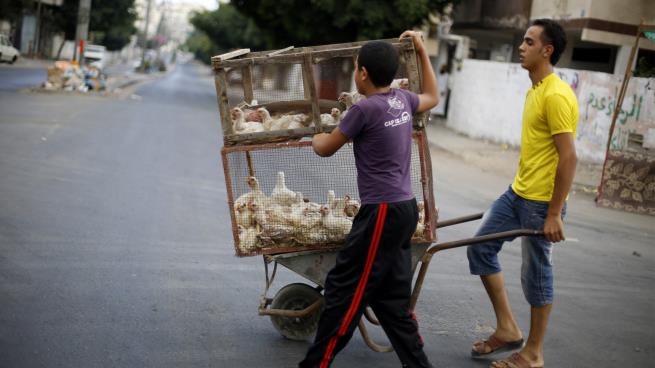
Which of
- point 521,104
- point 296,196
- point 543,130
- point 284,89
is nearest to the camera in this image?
point 543,130

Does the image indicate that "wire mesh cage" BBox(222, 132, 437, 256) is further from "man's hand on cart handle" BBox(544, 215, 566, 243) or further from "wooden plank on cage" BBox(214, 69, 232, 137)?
"man's hand on cart handle" BBox(544, 215, 566, 243)

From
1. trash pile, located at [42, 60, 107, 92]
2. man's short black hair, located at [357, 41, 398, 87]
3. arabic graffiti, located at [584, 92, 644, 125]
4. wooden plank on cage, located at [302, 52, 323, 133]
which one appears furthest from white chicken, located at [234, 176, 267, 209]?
trash pile, located at [42, 60, 107, 92]

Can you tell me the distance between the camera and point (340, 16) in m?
23.9

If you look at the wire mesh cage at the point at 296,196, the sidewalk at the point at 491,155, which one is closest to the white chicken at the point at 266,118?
the wire mesh cage at the point at 296,196

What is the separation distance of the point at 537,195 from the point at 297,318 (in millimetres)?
1521

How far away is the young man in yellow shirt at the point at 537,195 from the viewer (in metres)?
3.78

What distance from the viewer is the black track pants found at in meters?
3.48

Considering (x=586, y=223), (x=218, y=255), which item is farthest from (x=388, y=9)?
(x=218, y=255)

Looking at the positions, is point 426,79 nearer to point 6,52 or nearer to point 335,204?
point 335,204

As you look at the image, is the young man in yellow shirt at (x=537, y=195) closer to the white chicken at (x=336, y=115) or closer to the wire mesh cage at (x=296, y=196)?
the wire mesh cage at (x=296, y=196)

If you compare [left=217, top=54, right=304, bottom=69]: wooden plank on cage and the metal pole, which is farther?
the metal pole

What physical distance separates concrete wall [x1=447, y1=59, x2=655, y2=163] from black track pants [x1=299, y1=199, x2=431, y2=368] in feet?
31.7

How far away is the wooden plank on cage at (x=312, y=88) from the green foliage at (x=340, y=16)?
1955 centimetres

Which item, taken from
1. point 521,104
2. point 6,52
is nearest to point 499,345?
point 521,104
